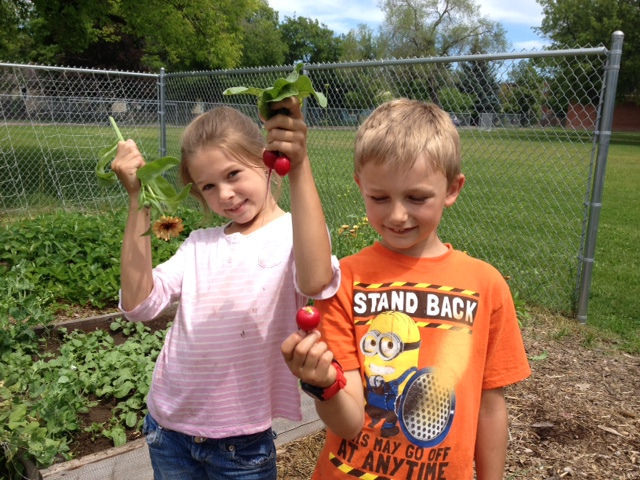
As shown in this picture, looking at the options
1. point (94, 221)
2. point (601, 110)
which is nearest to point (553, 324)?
point (601, 110)

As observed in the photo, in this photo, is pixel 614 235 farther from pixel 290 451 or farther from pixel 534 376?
pixel 290 451

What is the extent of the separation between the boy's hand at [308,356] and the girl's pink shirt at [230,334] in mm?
570

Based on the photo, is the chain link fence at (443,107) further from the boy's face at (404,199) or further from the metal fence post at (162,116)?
the boy's face at (404,199)

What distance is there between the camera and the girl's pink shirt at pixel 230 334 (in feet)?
5.42

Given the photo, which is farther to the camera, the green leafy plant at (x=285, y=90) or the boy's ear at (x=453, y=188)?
the boy's ear at (x=453, y=188)

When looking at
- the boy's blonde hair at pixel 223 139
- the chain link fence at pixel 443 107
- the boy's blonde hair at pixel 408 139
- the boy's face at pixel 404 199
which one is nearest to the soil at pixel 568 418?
the chain link fence at pixel 443 107

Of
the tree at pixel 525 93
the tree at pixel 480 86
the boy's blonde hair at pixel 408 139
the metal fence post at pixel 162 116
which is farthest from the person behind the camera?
the metal fence post at pixel 162 116

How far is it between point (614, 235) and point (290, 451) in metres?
7.11

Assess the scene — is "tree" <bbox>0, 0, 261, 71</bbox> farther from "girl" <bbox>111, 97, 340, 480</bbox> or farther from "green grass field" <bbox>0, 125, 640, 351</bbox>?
"girl" <bbox>111, 97, 340, 480</bbox>

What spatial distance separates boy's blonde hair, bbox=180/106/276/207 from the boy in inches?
17.2

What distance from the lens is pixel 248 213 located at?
67.0 inches

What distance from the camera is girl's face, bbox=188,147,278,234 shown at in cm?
165

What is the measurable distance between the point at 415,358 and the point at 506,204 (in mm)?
9178

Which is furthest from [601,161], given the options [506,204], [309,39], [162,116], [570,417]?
[309,39]
